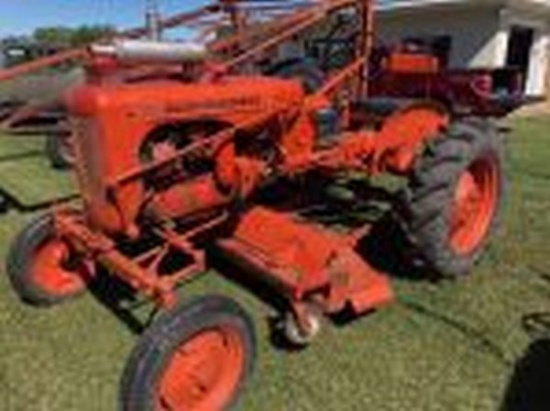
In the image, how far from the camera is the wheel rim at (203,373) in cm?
414

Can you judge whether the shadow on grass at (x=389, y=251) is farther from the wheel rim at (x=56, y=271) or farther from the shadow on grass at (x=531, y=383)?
the wheel rim at (x=56, y=271)

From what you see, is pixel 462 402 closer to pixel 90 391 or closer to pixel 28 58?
pixel 90 391

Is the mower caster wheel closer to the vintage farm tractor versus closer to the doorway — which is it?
the vintage farm tractor

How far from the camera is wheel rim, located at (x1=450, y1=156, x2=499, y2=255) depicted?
628 cm

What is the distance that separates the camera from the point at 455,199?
5984mm

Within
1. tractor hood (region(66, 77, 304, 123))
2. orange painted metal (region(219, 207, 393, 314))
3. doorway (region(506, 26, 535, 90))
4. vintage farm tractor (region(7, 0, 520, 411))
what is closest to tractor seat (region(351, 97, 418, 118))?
vintage farm tractor (region(7, 0, 520, 411))

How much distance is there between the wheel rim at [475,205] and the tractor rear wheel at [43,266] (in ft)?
9.03

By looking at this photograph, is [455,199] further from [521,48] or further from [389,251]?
[521,48]

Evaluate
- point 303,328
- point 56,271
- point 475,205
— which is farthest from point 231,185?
point 475,205

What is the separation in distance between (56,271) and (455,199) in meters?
2.87

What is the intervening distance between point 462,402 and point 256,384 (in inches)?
44.6

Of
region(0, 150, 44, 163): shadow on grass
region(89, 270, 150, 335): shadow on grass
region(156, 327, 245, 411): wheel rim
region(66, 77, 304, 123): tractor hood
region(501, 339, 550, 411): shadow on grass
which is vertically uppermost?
region(66, 77, 304, 123): tractor hood

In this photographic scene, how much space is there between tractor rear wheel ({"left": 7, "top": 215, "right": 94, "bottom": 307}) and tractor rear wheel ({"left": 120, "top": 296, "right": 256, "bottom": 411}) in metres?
1.48

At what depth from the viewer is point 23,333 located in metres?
5.25
